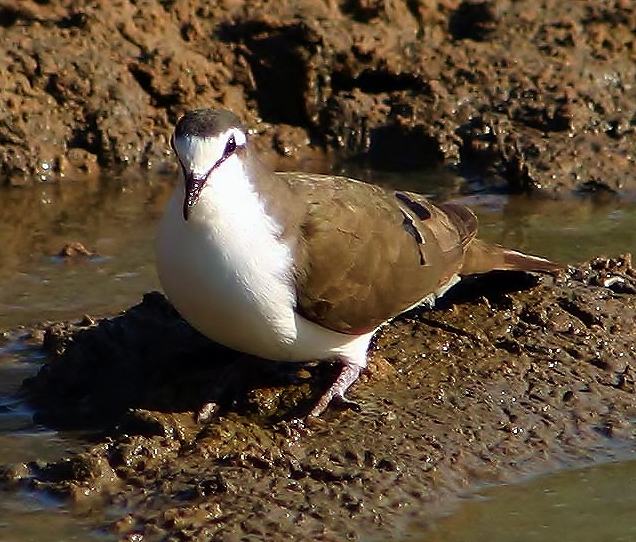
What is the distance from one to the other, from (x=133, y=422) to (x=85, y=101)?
4.03 meters

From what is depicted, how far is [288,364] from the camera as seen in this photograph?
6180 mm

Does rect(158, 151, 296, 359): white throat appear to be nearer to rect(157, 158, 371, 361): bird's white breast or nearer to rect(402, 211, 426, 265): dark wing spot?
rect(157, 158, 371, 361): bird's white breast

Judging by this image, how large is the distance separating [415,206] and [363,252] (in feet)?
1.90

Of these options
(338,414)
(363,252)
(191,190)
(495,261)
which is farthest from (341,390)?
(495,261)

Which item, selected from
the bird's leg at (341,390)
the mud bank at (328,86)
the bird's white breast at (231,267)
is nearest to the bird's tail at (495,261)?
the bird's leg at (341,390)

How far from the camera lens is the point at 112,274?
7.82m

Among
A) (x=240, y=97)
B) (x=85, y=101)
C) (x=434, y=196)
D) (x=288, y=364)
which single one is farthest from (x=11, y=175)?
(x=288, y=364)

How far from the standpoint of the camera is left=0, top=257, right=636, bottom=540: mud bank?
5324 millimetres

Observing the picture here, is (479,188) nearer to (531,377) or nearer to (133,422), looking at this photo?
(531,377)

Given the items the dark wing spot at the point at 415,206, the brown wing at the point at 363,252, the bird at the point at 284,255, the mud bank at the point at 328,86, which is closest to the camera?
the bird at the point at 284,255

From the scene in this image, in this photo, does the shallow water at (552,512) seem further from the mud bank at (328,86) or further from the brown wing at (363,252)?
the mud bank at (328,86)

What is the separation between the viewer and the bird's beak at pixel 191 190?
533 centimetres

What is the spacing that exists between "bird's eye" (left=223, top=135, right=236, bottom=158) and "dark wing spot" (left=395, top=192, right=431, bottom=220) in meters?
1.18

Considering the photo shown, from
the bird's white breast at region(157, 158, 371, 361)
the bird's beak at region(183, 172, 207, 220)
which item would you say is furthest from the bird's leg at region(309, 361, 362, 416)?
the bird's beak at region(183, 172, 207, 220)
